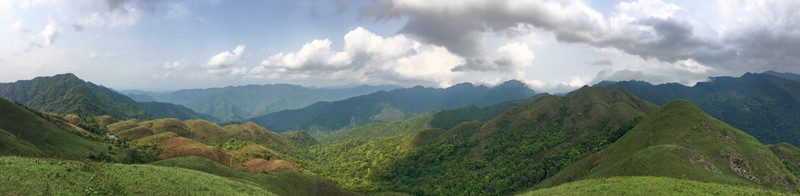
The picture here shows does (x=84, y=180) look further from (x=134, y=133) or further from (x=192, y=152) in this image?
(x=134, y=133)

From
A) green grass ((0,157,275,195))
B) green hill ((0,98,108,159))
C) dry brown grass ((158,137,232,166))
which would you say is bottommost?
dry brown grass ((158,137,232,166))

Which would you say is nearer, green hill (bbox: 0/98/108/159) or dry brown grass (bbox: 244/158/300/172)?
green hill (bbox: 0/98/108/159)

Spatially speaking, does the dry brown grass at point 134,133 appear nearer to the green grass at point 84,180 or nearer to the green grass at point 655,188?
the green grass at point 84,180

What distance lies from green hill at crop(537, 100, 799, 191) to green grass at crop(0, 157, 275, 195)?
8839 centimetres

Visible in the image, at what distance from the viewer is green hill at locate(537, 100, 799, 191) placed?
73375mm

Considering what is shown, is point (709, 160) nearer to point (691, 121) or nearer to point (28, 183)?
point (691, 121)

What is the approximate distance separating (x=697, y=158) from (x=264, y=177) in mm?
116588

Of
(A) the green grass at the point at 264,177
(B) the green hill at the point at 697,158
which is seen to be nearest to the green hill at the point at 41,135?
(A) the green grass at the point at 264,177

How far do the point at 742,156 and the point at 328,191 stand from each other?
12709 centimetres

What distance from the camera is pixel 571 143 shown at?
643 ft

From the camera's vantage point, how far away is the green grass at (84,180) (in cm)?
2697

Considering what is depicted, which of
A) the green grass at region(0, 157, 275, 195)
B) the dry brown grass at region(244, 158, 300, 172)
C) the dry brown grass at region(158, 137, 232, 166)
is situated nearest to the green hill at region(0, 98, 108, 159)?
the dry brown grass at region(158, 137, 232, 166)

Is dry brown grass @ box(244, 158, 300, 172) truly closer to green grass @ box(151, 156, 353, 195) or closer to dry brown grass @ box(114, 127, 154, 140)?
green grass @ box(151, 156, 353, 195)

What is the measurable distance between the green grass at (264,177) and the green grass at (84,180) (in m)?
33.1
